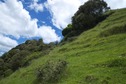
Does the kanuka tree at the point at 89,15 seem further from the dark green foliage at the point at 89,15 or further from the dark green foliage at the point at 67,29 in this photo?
the dark green foliage at the point at 67,29

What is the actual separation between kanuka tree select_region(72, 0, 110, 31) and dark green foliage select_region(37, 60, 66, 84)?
148 ft

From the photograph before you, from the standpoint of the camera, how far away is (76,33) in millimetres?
86375

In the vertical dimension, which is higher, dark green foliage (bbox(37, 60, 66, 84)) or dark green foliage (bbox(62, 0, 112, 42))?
dark green foliage (bbox(62, 0, 112, 42))

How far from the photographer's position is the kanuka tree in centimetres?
8331

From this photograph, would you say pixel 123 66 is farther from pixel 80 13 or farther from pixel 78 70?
pixel 80 13

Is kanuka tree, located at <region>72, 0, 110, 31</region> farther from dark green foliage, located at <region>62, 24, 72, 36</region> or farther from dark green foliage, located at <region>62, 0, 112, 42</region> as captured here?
dark green foliage, located at <region>62, 24, 72, 36</region>

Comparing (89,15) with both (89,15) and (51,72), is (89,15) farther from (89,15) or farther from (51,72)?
(51,72)

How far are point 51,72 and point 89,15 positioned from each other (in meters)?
49.0

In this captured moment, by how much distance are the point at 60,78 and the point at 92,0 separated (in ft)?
180

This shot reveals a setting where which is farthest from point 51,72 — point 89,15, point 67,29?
point 67,29

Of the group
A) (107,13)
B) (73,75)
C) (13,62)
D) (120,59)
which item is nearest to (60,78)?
(73,75)

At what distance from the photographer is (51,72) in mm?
37156

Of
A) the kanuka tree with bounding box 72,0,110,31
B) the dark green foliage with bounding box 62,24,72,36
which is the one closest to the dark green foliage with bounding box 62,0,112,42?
the kanuka tree with bounding box 72,0,110,31

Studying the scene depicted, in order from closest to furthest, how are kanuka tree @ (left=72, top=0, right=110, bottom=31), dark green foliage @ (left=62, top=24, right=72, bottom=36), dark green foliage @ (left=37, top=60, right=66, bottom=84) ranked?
dark green foliage @ (left=37, top=60, right=66, bottom=84), kanuka tree @ (left=72, top=0, right=110, bottom=31), dark green foliage @ (left=62, top=24, right=72, bottom=36)
